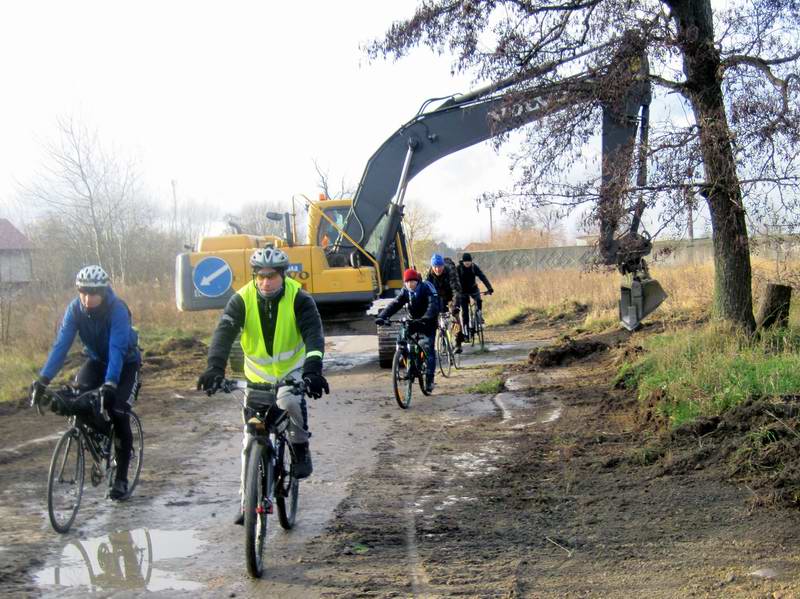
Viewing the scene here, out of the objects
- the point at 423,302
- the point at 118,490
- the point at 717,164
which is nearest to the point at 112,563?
the point at 118,490

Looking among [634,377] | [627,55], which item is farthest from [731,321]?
[627,55]

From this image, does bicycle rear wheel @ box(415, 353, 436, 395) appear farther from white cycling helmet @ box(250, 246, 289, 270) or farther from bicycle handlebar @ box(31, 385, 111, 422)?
white cycling helmet @ box(250, 246, 289, 270)

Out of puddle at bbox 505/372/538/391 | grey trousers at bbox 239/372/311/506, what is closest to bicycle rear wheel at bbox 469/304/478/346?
puddle at bbox 505/372/538/391

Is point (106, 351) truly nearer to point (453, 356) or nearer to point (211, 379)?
point (211, 379)

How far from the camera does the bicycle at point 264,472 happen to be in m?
4.67

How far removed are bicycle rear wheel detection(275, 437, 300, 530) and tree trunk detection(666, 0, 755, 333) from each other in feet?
20.5

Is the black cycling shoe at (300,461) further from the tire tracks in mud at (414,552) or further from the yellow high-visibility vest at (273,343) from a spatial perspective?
the tire tracks in mud at (414,552)

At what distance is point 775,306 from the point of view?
34.2 feet

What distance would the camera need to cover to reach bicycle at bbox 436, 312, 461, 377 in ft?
43.3

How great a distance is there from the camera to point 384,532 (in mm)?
5488

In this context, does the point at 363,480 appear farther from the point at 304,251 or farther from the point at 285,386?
the point at 304,251

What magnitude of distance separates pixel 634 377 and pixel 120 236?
35.2 meters

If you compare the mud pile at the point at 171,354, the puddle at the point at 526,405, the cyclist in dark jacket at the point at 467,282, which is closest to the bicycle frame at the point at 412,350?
the puddle at the point at 526,405

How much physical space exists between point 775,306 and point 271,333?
25.0 feet
